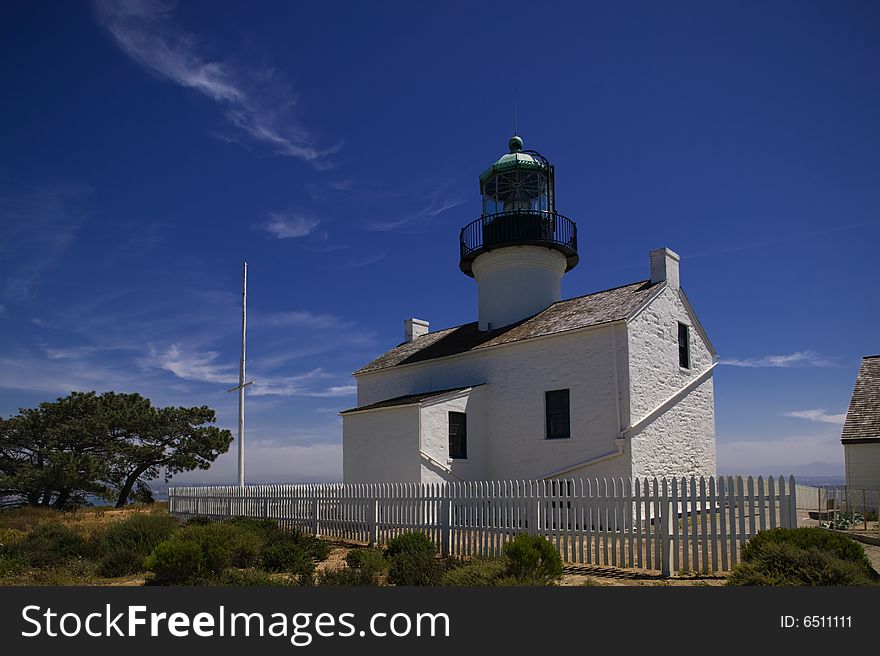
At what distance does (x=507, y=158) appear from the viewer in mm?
23578

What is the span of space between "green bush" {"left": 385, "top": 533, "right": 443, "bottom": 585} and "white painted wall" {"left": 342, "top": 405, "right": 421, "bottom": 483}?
5.86 m

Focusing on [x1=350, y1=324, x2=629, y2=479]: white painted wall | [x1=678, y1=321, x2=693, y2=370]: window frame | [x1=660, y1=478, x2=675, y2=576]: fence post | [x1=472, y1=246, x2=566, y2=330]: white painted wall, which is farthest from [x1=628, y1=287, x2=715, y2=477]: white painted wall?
[x1=660, y1=478, x2=675, y2=576]: fence post

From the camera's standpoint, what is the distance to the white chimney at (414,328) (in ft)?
92.8

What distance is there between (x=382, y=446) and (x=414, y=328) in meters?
9.26

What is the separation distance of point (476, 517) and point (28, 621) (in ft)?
27.1

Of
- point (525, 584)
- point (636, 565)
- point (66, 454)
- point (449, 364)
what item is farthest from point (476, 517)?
point (66, 454)

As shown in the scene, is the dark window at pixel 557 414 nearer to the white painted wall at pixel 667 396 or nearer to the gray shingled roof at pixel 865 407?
the white painted wall at pixel 667 396

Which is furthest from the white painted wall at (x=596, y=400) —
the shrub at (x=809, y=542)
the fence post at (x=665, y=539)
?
the shrub at (x=809, y=542)

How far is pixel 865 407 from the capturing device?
2339 cm

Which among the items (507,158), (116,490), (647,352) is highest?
(507,158)

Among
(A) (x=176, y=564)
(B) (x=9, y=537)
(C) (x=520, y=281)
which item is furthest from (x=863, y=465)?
(B) (x=9, y=537)

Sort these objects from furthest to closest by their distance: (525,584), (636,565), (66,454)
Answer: (66,454) → (636,565) → (525,584)

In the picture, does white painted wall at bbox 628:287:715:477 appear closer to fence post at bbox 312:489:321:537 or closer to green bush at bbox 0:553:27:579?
fence post at bbox 312:489:321:537

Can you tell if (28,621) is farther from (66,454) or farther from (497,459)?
(66,454)
